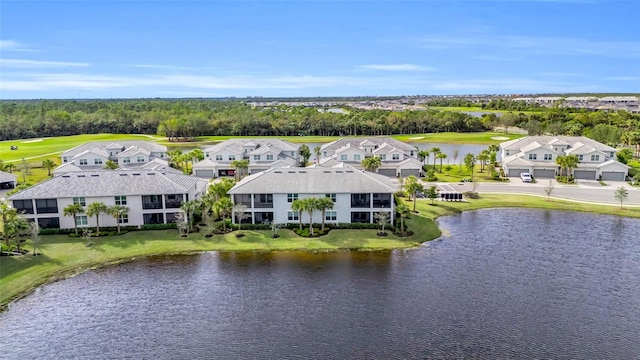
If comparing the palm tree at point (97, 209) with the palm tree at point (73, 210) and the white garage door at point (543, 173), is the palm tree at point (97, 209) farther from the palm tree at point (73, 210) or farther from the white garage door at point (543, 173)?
the white garage door at point (543, 173)

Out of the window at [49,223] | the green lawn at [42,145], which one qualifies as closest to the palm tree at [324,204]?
the window at [49,223]

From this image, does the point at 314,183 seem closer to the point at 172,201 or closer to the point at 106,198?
the point at 172,201

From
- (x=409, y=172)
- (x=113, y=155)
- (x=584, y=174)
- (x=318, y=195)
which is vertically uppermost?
(x=113, y=155)

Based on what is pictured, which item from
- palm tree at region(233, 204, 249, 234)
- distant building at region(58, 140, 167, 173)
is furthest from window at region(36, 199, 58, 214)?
distant building at region(58, 140, 167, 173)

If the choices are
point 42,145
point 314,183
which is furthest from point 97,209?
point 42,145

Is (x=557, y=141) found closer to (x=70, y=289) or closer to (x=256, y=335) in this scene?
(x=256, y=335)

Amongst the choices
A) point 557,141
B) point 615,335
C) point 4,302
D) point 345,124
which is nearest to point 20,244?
point 4,302

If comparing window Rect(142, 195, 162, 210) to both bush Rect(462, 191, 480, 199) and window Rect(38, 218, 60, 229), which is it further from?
bush Rect(462, 191, 480, 199)
